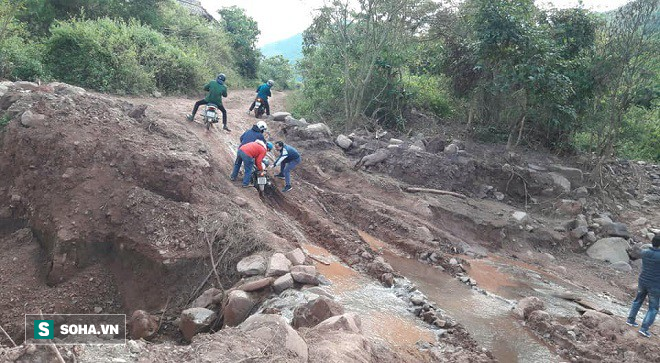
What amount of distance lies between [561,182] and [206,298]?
1039 cm

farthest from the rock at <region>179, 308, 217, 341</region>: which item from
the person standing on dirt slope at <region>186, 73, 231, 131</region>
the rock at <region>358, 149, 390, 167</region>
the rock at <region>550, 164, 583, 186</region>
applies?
the rock at <region>550, 164, 583, 186</region>

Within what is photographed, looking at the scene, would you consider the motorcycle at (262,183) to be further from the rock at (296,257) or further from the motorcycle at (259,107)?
the motorcycle at (259,107)

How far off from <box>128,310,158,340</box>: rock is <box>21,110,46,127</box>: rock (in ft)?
14.6

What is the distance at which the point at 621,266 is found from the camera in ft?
32.1

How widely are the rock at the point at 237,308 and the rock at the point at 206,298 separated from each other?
553mm

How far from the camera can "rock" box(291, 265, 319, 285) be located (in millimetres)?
5957

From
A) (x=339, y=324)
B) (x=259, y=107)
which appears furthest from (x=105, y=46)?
(x=339, y=324)

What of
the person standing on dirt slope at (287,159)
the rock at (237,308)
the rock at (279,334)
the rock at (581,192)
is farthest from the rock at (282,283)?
the rock at (581,192)

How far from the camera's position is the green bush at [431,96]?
1551 centimetres

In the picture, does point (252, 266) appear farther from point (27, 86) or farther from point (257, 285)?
point (27, 86)

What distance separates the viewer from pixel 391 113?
1538cm

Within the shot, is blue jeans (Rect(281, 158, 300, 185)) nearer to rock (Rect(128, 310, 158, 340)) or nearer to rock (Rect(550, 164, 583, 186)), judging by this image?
rock (Rect(128, 310, 158, 340))

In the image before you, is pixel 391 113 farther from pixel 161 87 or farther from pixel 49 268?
pixel 49 268

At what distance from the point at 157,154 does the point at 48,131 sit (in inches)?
76.0
